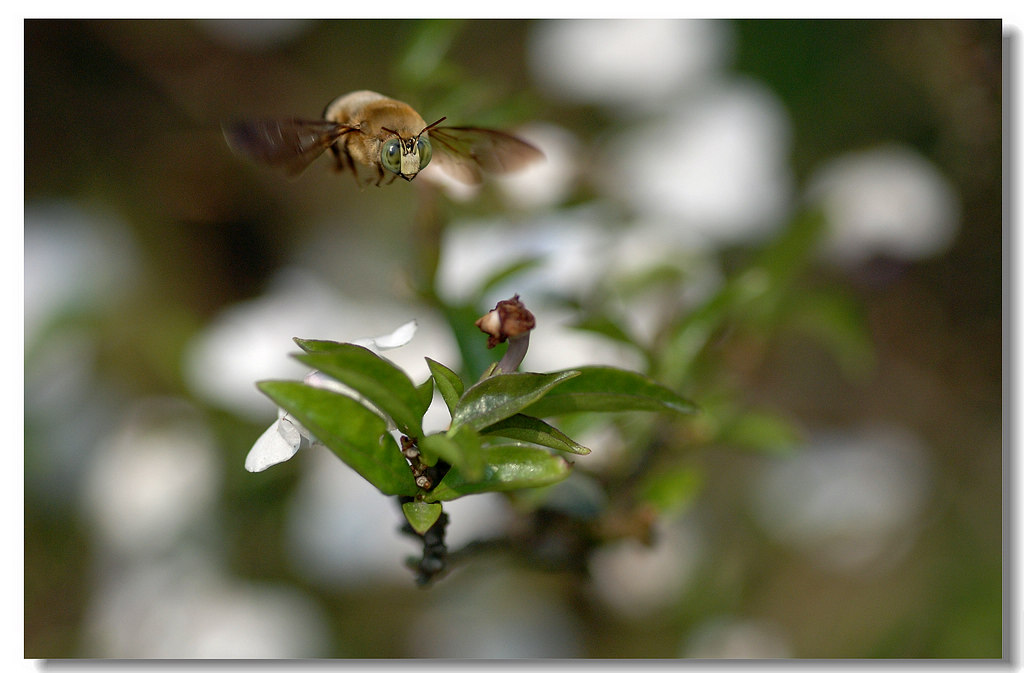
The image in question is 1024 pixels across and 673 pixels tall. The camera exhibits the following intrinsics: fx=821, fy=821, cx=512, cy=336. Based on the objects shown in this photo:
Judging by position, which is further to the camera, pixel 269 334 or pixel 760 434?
pixel 269 334

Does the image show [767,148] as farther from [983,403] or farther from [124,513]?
[124,513]

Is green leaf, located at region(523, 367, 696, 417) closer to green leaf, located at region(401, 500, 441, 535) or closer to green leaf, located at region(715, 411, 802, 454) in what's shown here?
green leaf, located at region(401, 500, 441, 535)

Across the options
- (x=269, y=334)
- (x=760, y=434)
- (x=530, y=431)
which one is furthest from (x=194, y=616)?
(x=530, y=431)

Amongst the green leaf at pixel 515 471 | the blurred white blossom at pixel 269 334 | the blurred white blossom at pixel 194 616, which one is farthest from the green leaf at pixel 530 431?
the blurred white blossom at pixel 194 616

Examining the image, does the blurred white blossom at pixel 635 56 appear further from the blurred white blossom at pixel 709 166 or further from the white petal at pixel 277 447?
the white petal at pixel 277 447

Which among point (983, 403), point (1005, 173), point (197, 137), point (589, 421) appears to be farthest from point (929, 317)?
point (197, 137)

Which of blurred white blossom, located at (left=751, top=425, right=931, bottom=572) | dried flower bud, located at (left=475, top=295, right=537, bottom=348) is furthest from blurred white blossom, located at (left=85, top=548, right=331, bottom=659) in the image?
dried flower bud, located at (left=475, top=295, right=537, bottom=348)

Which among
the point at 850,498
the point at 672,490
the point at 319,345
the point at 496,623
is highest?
the point at 319,345

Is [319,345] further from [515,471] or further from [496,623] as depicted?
[496,623]
